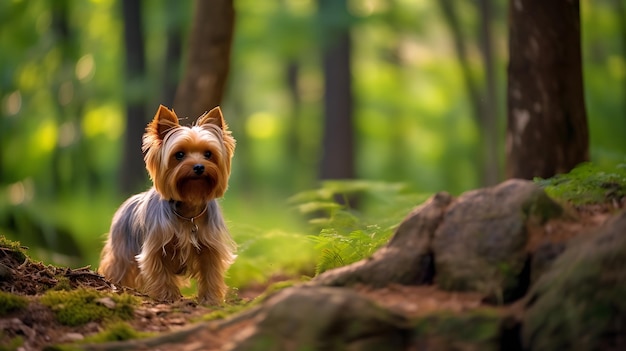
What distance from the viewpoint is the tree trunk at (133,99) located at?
18141mm

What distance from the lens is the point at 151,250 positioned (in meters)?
7.14

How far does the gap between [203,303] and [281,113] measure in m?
29.1

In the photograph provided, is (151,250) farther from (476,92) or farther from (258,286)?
(476,92)

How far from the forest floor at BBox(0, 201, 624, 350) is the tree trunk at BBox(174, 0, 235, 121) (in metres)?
3.72

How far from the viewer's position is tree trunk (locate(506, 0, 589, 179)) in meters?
8.09

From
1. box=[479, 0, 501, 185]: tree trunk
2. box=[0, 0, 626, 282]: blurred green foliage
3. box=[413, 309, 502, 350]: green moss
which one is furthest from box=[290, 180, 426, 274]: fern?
box=[479, 0, 501, 185]: tree trunk

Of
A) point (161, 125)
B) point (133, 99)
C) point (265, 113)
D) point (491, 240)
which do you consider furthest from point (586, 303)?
point (265, 113)

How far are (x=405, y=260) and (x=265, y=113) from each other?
31.1m

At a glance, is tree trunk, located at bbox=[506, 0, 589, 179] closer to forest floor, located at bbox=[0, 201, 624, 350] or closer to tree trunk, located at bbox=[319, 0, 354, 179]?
forest floor, located at bbox=[0, 201, 624, 350]

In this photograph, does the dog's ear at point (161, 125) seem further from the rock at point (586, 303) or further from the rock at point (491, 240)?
the rock at point (586, 303)

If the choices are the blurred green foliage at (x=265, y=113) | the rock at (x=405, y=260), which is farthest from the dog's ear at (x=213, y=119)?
the rock at (x=405, y=260)

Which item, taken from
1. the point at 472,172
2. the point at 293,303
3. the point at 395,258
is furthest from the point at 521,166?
the point at 472,172

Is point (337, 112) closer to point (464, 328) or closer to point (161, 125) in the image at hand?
point (161, 125)

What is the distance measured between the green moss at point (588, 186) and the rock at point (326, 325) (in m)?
1.99
